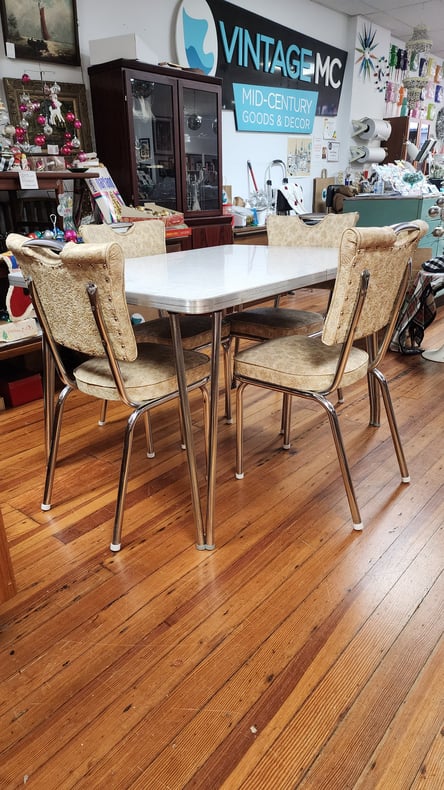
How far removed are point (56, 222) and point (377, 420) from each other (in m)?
2.03

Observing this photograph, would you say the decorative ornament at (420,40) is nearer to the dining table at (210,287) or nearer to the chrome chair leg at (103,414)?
the dining table at (210,287)

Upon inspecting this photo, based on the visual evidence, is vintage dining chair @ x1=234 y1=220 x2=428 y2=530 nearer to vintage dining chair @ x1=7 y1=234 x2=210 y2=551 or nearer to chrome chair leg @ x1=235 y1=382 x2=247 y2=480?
chrome chair leg @ x1=235 y1=382 x2=247 y2=480

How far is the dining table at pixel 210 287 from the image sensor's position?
1290 millimetres

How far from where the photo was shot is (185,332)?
2.06 m

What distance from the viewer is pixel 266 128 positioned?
484cm

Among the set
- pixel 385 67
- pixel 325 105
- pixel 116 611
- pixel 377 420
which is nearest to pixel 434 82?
pixel 385 67

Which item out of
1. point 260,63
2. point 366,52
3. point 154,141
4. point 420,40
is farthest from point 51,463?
point 366,52

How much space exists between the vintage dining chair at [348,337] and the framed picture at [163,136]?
91.4 inches

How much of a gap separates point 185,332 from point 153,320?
8.6 inches

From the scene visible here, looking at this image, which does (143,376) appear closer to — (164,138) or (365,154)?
(164,138)

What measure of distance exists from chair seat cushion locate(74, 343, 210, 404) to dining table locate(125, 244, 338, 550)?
85 millimetres

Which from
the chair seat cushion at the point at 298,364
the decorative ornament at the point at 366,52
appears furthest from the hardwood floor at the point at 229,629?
the decorative ornament at the point at 366,52

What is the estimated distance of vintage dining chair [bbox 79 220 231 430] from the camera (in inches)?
80.4

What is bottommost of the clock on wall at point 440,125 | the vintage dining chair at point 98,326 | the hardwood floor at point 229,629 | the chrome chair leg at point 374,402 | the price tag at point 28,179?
the hardwood floor at point 229,629
